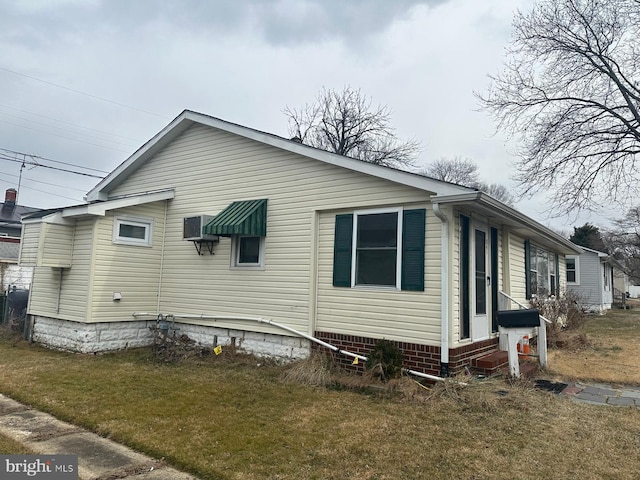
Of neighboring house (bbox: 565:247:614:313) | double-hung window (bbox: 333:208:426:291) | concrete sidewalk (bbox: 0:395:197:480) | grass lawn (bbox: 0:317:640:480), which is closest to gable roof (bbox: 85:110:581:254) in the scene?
double-hung window (bbox: 333:208:426:291)

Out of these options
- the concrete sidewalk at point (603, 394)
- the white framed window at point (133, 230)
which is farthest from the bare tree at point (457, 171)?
the concrete sidewalk at point (603, 394)

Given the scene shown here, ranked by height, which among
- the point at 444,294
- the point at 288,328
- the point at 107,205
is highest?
the point at 107,205

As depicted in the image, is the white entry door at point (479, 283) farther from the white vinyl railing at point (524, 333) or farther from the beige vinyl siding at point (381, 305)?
the beige vinyl siding at point (381, 305)

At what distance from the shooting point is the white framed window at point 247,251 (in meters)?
8.05

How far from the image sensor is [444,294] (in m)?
5.95

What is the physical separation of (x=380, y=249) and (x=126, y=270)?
213 inches

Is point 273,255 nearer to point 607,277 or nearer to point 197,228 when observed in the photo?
point 197,228

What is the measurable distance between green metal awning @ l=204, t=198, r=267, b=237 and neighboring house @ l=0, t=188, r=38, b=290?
10.4 metres

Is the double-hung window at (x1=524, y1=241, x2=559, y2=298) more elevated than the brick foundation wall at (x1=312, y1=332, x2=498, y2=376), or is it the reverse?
the double-hung window at (x1=524, y1=241, x2=559, y2=298)

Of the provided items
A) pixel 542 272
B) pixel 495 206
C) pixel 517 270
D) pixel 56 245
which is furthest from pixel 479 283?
pixel 56 245

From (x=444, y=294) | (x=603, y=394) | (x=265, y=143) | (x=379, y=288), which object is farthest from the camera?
(x=265, y=143)

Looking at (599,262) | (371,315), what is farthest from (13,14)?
(599,262)

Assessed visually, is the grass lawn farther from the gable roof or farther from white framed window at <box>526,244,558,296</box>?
white framed window at <box>526,244,558,296</box>

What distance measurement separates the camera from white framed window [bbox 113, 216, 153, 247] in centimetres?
866
